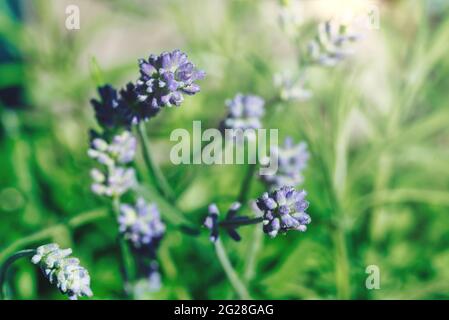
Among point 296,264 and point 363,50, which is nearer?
point 296,264

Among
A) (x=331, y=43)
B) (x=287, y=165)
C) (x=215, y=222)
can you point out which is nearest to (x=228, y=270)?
(x=215, y=222)

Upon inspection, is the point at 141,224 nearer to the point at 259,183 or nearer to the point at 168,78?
the point at 168,78

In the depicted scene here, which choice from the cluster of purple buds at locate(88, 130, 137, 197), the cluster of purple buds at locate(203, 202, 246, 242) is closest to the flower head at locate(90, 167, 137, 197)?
the cluster of purple buds at locate(88, 130, 137, 197)

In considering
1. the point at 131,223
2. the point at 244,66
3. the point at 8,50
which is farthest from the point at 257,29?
the point at 8,50

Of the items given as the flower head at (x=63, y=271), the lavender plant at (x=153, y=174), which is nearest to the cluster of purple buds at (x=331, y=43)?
the lavender plant at (x=153, y=174)

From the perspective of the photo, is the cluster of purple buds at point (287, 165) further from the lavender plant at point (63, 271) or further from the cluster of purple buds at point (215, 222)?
the lavender plant at point (63, 271)

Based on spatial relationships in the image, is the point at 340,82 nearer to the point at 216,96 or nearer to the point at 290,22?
the point at 290,22
